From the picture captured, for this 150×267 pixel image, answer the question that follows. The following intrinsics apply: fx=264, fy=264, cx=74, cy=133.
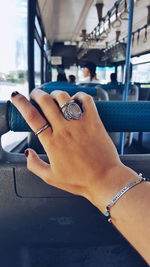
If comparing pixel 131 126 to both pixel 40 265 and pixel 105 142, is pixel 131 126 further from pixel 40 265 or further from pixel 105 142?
pixel 40 265

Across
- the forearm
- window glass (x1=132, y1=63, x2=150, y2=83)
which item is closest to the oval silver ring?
the forearm

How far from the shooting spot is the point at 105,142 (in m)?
0.43

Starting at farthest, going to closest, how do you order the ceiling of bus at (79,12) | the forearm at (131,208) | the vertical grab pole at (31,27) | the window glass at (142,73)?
the window glass at (142,73)
the ceiling of bus at (79,12)
the vertical grab pole at (31,27)
the forearm at (131,208)

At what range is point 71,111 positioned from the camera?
1.37 feet

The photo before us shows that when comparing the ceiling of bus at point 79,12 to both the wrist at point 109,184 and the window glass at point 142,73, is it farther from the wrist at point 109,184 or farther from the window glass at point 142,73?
the wrist at point 109,184

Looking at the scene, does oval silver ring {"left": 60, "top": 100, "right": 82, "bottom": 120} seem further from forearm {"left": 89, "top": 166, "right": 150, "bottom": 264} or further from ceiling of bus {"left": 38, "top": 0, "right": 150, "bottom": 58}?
ceiling of bus {"left": 38, "top": 0, "right": 150, "bottom": 58}

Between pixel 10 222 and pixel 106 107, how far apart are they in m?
0.35

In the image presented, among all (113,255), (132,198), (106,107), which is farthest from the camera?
(113,255)

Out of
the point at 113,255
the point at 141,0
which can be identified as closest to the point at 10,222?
the point at 113,255

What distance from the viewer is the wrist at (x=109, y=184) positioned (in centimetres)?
42

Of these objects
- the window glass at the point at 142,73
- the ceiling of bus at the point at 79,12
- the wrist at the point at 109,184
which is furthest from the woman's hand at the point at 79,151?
the window glass at the point at 142,73

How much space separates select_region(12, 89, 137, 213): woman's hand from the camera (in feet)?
1.37

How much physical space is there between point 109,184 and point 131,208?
0.05 meters

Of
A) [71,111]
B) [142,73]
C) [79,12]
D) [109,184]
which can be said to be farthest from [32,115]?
[142,73]
